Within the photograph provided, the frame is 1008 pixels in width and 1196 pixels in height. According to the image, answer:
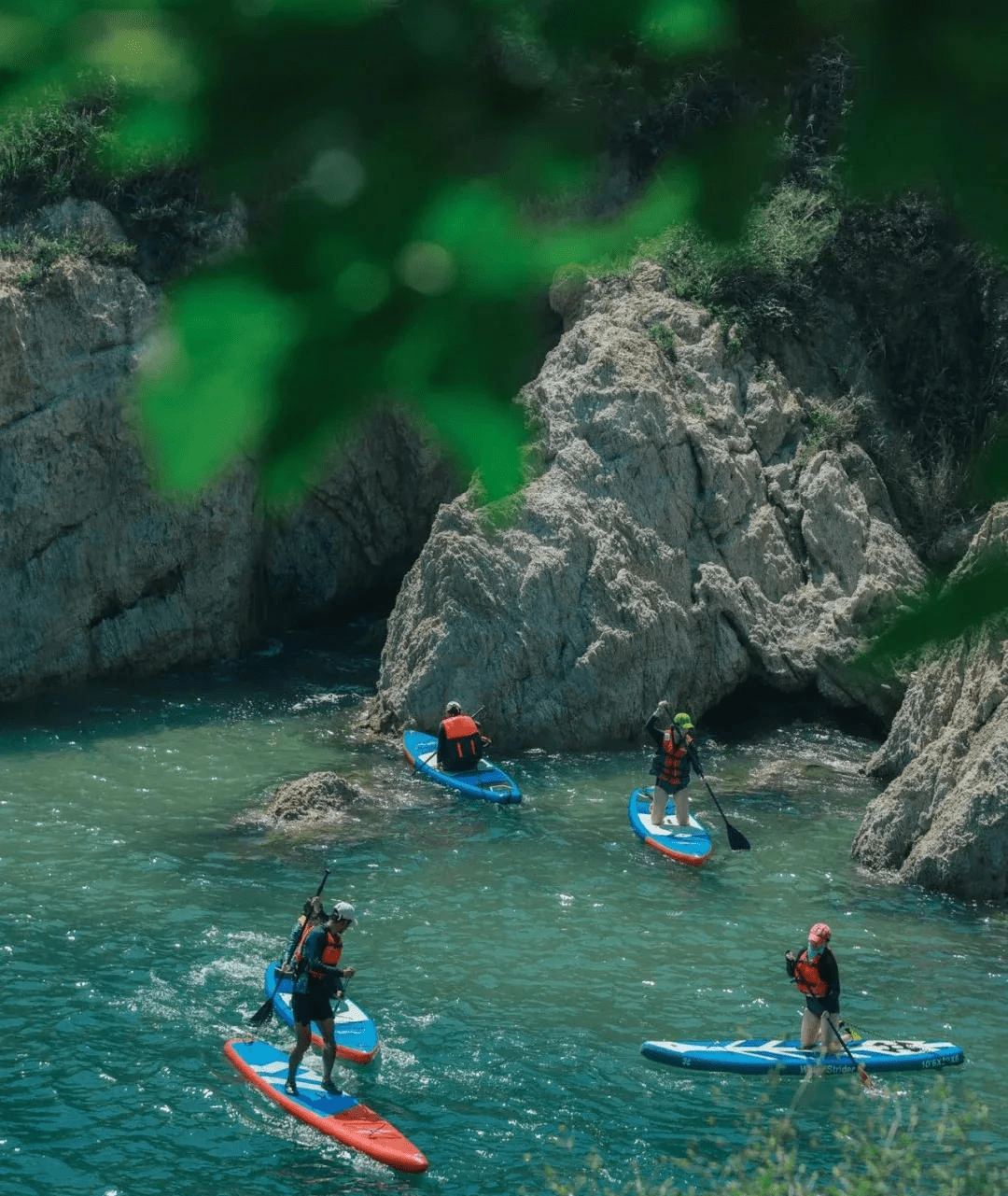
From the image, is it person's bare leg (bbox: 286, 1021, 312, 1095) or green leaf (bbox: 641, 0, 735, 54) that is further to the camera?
person's bare leg (bbox: 286, 1021, 312, 1095)

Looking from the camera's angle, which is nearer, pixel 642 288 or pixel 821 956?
pixel 821 956

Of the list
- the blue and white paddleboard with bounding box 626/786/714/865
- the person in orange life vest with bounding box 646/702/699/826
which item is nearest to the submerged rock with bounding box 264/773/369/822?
the blue and white paddleboard with bounding box 626/786/714/865

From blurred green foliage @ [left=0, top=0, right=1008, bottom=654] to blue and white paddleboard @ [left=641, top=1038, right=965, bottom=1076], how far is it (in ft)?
36.0

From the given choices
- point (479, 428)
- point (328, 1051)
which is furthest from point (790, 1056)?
point (479, 428)

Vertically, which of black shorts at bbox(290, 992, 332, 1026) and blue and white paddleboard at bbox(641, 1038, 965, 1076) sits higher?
black shorts at bbox(290, 992, 332, 1026)

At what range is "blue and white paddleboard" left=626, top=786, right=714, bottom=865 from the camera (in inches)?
736

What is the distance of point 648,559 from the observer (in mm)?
24078

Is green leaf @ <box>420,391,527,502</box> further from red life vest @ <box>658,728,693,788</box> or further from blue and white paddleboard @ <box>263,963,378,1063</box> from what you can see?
red life vest @ <box>658,728,693,788</box>

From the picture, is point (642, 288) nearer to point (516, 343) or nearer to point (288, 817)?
point (288, 817)

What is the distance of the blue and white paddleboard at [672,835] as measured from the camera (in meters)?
18.7

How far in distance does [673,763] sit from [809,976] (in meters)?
5.87

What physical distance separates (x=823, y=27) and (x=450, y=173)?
33.7 inches

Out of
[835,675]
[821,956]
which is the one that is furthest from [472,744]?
[821,956]

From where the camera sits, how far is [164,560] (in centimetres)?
2605
